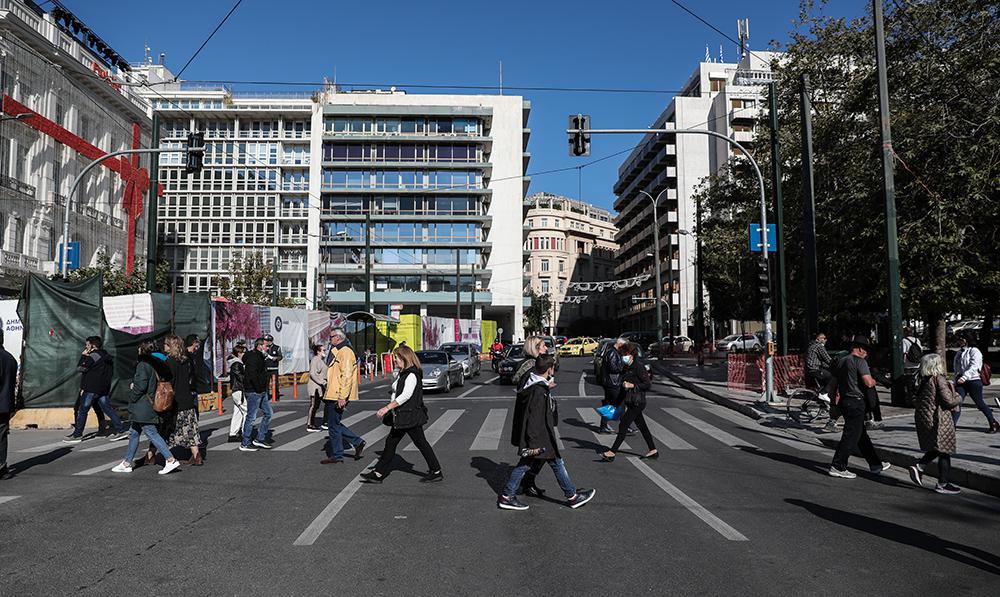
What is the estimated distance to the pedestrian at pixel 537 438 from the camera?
687 cm

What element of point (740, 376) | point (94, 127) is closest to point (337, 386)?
point (740, 376)

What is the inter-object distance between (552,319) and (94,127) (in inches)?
2798

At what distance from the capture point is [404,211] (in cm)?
7000

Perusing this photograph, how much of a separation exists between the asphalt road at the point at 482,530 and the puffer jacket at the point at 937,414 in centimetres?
58

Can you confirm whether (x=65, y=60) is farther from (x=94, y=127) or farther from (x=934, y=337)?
(x=934, y=337)

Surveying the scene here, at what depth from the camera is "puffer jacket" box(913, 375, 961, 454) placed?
7898 mm

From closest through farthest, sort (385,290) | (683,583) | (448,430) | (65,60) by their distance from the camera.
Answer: (683,583), (448,430), (65,60), (385,290)

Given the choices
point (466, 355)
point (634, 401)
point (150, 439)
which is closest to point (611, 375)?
point (634, 401)

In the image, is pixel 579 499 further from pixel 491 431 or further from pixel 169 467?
pixel 491 431

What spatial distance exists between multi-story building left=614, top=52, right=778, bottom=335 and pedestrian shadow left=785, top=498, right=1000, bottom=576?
5963cm

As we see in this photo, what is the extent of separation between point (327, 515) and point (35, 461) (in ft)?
20.7

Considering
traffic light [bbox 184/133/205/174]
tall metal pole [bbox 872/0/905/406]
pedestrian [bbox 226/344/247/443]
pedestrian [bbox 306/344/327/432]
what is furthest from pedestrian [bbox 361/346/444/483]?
traffic light [bbox 184/133/205/174]

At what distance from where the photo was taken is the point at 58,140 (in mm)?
45312

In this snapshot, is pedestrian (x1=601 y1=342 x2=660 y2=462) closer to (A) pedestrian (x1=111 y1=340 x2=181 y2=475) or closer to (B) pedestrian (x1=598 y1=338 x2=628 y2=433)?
(B) pedestrian (x1=598 y1=338 x2=628 y2=433)
